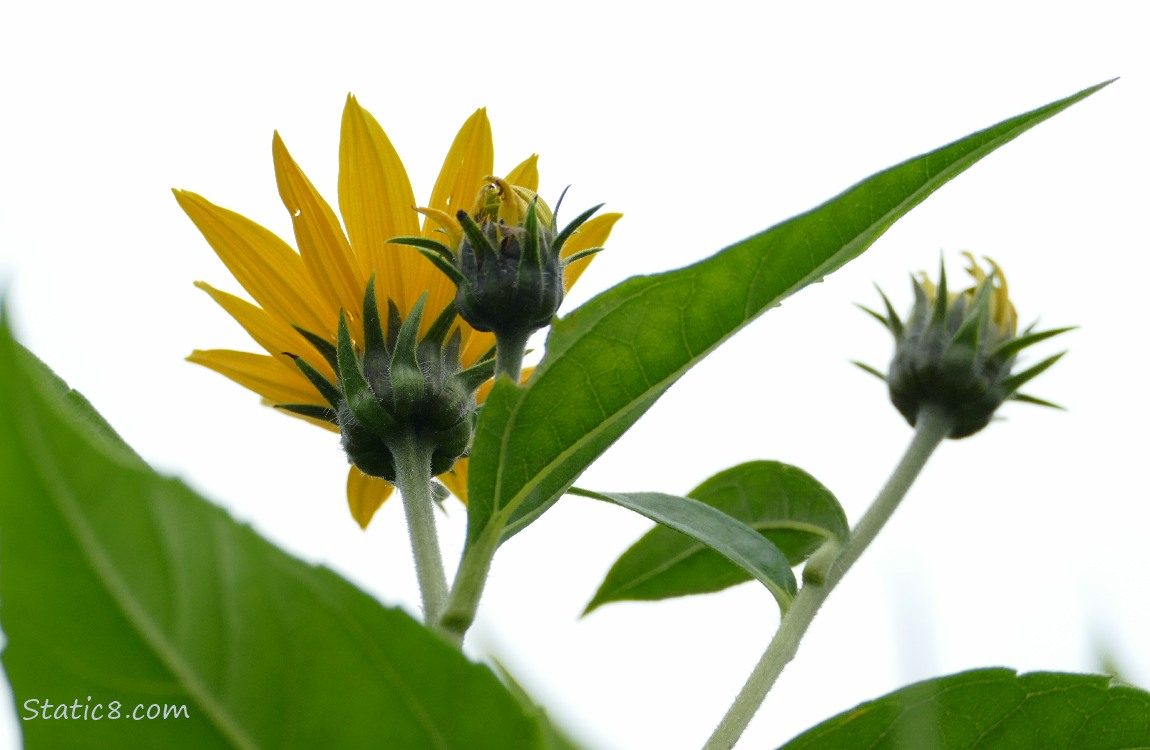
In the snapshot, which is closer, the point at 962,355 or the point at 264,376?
the point at 264,376

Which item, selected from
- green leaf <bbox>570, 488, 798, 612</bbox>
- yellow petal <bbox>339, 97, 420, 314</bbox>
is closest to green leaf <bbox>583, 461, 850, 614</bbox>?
green leaf <bbox>570, 488, 798, 612</bbox>

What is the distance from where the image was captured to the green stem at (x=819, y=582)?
1.27m

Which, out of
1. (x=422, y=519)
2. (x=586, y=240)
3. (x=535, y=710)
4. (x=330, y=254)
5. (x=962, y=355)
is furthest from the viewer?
(x=962, y=355)

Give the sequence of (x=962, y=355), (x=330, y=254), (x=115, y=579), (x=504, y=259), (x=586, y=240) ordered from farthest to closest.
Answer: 1. (x=962, y=355)
2. (x=586, y=240)
3. (x=330, y=254)
4. (x=504, y=259)
5. (x=115, y=579)

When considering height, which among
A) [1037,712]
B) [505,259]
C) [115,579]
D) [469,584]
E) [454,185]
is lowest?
[1037,712]

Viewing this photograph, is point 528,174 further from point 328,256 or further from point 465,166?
point 328,256

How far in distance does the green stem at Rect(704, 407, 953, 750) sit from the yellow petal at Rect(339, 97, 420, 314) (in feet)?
2.07

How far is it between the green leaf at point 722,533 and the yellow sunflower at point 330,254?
0.39 m

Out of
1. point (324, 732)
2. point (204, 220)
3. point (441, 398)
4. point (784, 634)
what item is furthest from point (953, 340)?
point (324, 732)

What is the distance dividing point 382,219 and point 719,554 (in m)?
0.68

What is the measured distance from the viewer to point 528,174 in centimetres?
174

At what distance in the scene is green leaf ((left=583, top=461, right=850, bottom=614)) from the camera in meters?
1.71

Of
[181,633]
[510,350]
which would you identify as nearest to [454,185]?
[510,350]

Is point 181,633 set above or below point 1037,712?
above
